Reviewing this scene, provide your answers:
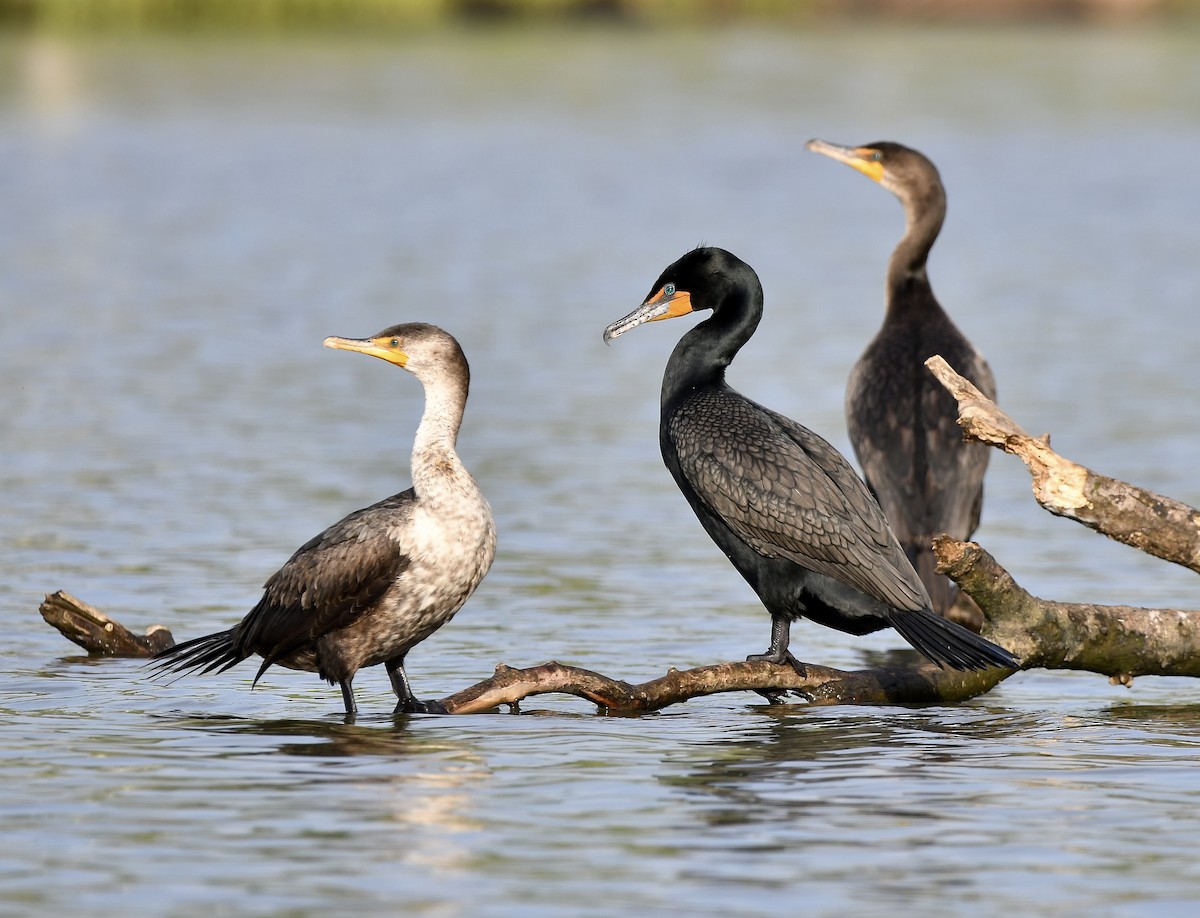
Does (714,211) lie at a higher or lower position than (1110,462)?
higher

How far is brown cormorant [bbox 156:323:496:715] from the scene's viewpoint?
7.33 m

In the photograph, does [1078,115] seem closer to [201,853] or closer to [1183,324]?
[1183,324]

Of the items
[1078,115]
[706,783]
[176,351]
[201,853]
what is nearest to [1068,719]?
[706,783]

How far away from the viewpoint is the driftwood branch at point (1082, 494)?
7082 mm

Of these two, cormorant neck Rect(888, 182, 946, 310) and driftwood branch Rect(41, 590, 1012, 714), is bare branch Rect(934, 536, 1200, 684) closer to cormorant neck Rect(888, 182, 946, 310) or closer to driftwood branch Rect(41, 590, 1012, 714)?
driftwood branch Rect(41, 590, 1012, 714)

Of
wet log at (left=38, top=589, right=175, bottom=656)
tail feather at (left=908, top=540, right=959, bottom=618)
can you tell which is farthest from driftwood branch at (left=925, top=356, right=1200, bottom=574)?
wet log at (left=38, top=589, right=175, bottom=656)

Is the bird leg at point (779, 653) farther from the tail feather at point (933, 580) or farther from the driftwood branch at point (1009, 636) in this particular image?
the tail feather at point (933, 580)

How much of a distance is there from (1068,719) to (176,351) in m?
10.5

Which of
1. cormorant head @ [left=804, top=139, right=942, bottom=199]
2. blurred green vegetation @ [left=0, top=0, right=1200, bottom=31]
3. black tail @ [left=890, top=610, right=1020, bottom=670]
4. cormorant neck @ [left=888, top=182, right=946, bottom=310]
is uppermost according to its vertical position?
blurred green vegetation @ [left=0, top=0, right=1200, bottom=31]

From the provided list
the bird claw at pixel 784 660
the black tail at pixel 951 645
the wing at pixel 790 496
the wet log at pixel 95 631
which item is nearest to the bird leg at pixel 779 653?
the bird claw at pixel 784 660

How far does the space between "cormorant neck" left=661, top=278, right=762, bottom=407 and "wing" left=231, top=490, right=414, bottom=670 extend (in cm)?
126

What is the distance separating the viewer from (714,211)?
26453 millimetres

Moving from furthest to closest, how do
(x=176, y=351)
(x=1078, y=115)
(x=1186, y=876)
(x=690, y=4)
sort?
(x=690, y=4)
(x=1078, y=115)
(x=176, y=351)
(x=1186, y=876)

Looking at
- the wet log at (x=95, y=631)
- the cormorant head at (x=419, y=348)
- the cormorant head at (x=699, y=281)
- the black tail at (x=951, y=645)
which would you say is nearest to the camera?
the black tail at (x=951, y=645)
